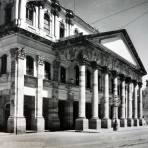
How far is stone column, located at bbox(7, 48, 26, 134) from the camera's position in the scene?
23.2 metres

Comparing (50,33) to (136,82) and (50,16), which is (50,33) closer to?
(50,16)

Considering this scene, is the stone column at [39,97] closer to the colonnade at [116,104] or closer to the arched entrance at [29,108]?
the arched entrance at [29,108]

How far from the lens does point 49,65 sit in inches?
1113

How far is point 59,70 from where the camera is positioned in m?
29.2

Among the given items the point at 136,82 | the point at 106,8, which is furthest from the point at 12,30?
the point at 136,82

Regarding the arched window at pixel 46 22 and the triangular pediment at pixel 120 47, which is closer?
the arched window at pixel 46 22

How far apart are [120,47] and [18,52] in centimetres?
1385

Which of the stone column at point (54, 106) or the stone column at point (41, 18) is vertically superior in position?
the stone column at point (41, 18)

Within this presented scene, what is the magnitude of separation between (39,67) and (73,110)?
798 centimetres

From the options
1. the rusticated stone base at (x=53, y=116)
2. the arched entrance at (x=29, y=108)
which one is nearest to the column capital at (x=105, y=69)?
the rusticated stone base at (x=53, y=116)

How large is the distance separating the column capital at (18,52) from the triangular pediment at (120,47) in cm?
903

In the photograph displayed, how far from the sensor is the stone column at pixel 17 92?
76.1ft

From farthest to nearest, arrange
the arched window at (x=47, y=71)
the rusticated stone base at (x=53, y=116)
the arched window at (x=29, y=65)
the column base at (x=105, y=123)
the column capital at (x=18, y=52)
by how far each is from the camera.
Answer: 1. the column base at (x=105, y=123)
2. the arched window at (x=47, y=71)
3. the rusticated stone base at (x=53, y=116)
4. the arched window at (x=29, y=65)
5. the column capital at (x=18, y=52)

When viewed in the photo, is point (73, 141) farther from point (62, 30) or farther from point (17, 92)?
point (62, 30)
